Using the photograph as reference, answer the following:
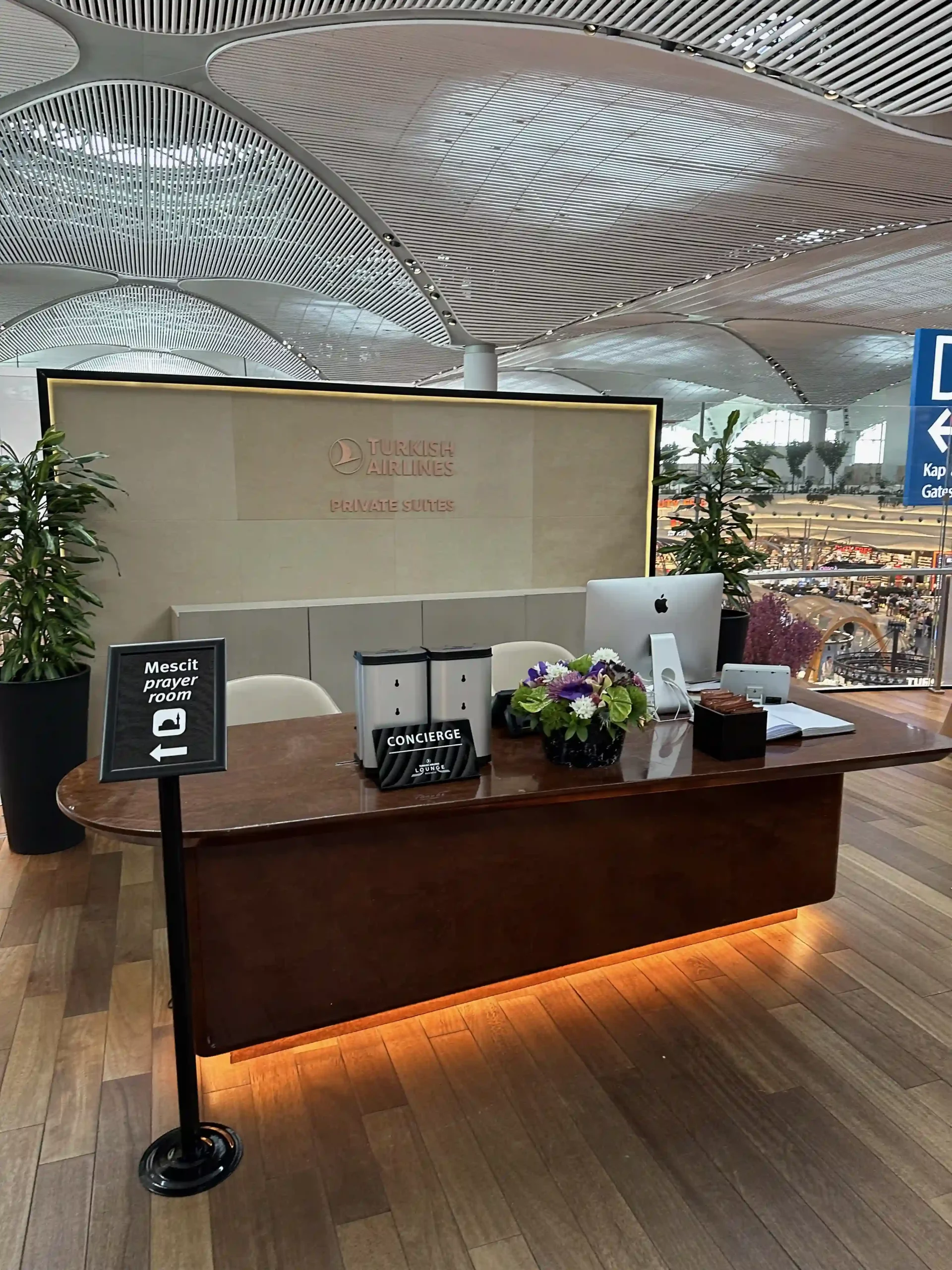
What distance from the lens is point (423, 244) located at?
896cm

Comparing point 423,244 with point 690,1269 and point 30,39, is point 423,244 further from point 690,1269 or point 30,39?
point 690,1269

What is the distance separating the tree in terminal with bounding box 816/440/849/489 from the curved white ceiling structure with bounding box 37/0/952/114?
8.94 ft

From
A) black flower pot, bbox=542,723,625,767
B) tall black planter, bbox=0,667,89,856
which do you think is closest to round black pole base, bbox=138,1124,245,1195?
black flower pot, bbox=542,723,625,767

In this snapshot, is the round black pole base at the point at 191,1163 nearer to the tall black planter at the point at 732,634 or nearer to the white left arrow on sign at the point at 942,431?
the tall black planter at the point at 732,634

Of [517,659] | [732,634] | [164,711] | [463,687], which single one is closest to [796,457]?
[732,634]

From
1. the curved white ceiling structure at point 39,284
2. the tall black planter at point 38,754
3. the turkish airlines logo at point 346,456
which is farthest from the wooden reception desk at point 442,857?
the curved white ceiling structure at point 39,284

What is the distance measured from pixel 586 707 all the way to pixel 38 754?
2912mm

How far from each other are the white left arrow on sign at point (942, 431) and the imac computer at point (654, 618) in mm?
4376

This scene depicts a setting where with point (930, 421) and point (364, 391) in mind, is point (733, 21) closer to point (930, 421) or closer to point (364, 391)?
point (364, 391)

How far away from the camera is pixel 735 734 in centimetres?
269

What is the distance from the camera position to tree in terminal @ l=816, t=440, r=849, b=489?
25.0 feet

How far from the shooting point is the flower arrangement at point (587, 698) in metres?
2.53

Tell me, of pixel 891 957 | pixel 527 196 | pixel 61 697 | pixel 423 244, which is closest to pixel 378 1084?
pixel 891 957

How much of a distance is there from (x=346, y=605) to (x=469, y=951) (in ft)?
8.47
